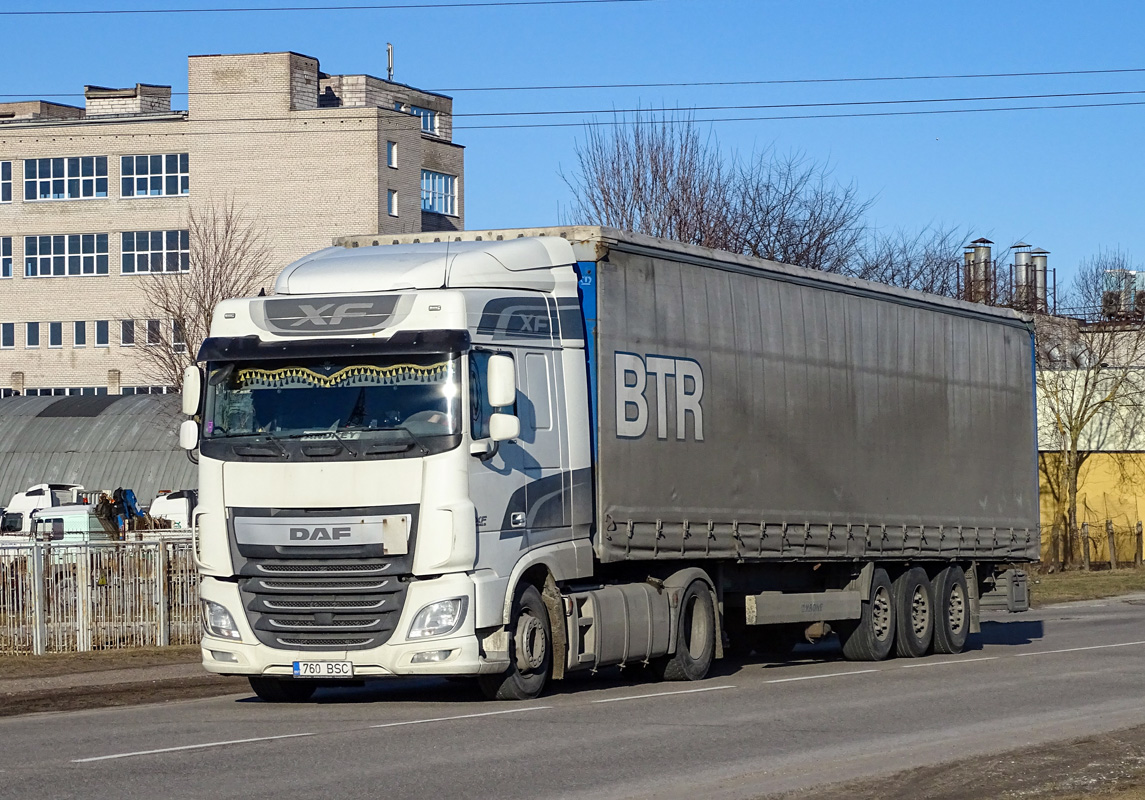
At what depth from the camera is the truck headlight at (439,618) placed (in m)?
13.2

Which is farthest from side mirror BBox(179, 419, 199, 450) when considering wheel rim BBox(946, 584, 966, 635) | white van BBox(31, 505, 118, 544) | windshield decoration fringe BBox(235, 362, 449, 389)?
white van BBox(31, 505, 118, 544)

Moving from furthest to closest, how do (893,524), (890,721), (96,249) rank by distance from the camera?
(96,249)
(893,524)
(890,721)

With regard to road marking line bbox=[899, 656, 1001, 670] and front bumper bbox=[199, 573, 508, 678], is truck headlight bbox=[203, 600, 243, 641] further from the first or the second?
road marking line bbox=[899, 656, 1001, 670]

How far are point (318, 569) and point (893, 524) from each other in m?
8.20

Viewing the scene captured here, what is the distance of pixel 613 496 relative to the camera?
1505 centimetres

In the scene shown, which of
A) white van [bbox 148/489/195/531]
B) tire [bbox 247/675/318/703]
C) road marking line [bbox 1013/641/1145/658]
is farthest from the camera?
white van [bbox 148/489/195/531]

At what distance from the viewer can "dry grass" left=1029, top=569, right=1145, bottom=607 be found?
3376cm

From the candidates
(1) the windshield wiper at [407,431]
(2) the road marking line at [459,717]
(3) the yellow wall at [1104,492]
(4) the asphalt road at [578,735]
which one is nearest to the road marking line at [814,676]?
(4) the asphalt road at [578,735]

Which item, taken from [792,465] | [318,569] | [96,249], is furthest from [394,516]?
[96,249]

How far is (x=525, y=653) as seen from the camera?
13969mm

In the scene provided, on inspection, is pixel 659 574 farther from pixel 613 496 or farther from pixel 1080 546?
pixel 1080 546

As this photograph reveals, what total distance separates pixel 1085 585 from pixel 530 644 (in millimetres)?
25869

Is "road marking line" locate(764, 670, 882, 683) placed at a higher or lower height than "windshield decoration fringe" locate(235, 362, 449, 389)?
lower

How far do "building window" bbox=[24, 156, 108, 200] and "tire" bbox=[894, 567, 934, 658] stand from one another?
6985 cm
